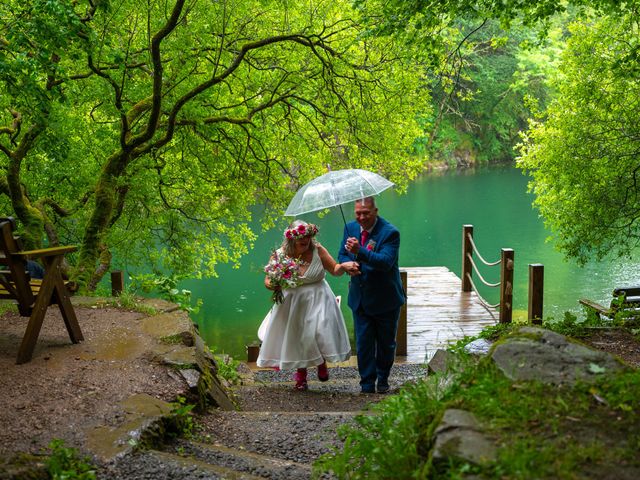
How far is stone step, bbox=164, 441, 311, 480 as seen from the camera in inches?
146

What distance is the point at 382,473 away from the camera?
3.00m

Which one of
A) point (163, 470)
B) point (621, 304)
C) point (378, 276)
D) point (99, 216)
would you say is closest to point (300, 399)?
point (378, 276)

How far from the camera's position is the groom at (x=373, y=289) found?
6.05m

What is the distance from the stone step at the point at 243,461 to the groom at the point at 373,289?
2191 millimetres

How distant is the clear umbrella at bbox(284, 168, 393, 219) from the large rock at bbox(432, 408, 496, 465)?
3.25 meters

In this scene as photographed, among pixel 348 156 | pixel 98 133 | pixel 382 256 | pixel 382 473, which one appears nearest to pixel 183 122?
pixel 98 133

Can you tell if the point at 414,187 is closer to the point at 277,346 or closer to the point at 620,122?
the point at 620,122

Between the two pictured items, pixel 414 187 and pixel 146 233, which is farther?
pixel 414 187

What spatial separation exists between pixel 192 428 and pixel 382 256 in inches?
84.5

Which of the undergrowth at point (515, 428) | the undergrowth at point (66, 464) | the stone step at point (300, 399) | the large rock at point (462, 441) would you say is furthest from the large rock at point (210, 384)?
the large rock at point (462, 441)

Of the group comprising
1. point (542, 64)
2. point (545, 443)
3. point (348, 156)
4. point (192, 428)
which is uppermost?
point (542, 64)

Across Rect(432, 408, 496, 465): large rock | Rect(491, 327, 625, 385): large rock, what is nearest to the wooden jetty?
Rect(491, 327, 625, 385): large rock

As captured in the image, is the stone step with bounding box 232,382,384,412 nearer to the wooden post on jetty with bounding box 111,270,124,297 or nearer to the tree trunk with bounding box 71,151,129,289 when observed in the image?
the wooden post on jetty with bounding box 111,270,124,297

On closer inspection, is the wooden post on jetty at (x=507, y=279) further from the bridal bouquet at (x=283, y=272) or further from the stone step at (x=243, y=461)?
the stone step at (x=243, y=461)
